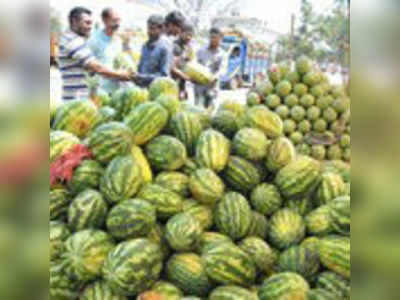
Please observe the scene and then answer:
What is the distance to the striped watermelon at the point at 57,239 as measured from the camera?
1.74 m

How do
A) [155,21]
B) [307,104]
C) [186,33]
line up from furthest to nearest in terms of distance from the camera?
[186,33], [155,21], [307,104]

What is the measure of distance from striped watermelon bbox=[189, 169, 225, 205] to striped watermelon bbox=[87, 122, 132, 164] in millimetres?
319

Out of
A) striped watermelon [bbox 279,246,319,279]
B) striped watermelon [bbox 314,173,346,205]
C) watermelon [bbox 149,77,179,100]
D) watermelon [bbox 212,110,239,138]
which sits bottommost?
striped watermelon [bbox 279,246,319,279]

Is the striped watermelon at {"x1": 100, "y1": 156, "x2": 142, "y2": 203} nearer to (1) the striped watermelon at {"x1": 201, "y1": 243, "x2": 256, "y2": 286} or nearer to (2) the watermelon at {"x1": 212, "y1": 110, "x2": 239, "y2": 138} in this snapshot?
(1) the striped watermelon at {"x1": 201, "y1": 243, "x2": 256, "y2": 286}

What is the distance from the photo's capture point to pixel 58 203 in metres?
1.87

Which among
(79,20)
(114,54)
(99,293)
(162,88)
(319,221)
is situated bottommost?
(99,293)

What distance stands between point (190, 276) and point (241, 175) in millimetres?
545

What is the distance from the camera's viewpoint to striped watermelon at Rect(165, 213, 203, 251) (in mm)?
1773

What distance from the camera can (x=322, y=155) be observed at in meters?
4.52

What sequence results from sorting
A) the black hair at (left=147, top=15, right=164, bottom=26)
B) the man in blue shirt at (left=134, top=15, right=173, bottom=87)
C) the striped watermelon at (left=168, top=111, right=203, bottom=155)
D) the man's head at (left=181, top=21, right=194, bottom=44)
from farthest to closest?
1. the man's head at (left=181, top=21, right=194, bottom=44)
2. the black hair at (left=147, top=15, right=164, bottom=26)
3. the man in blue shirt at (left=134, top=15, right=173, bottom=87)
4. the striped watermelon at (left=168, top=111, right=203, bottom=155)

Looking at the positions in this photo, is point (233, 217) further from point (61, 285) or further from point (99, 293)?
point (61, 285)

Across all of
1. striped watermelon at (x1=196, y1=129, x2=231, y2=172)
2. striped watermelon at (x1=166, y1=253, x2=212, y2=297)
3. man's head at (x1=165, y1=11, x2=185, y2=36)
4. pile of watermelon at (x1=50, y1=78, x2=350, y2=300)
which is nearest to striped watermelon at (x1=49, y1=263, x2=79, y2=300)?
pile of watermelon at (x1=50, y1=78, x2=350, y2=300)

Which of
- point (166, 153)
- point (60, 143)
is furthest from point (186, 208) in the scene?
point (60, 143)

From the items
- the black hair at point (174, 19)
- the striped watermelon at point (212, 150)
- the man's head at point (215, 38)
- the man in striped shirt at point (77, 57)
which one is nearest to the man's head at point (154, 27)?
the black hair at point (174, 19)
